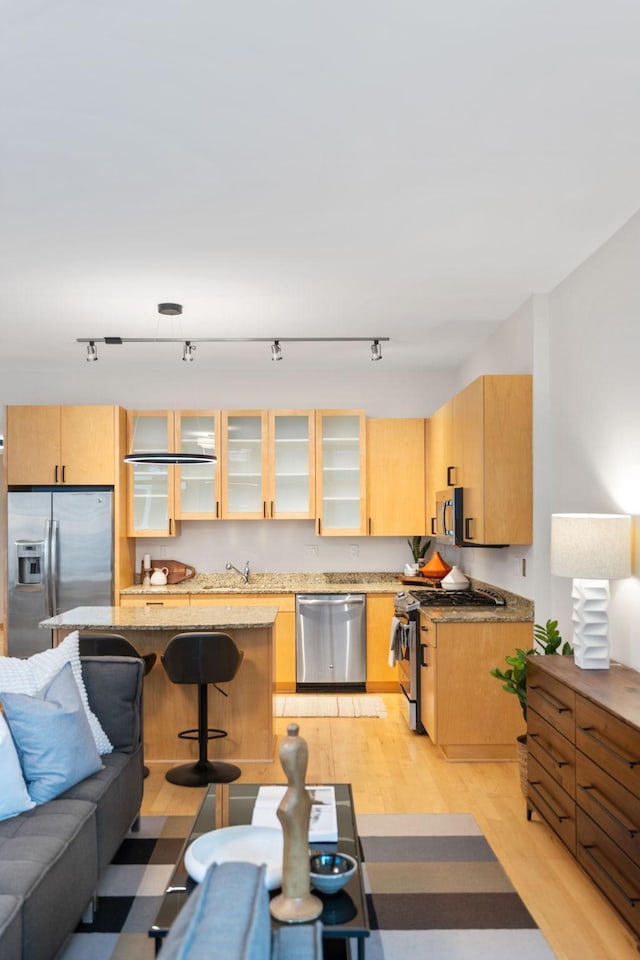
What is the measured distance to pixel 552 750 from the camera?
345cm

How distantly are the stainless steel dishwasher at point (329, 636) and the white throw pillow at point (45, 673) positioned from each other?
316 centimetres

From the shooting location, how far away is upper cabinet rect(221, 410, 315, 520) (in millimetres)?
6879

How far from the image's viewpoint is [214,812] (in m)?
2.83

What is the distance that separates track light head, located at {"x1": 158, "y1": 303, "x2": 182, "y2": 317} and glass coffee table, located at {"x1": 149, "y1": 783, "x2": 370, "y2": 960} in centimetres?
297

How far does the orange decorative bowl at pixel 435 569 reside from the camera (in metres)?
6.61

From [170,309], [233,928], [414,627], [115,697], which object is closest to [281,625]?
[414,627]

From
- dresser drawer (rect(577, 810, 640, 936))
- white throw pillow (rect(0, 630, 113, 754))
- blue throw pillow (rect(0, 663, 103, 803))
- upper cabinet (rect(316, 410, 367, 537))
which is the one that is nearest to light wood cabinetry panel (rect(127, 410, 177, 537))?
upper cabinet (rect(316, 410, 367, 537))

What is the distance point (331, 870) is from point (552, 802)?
157 cm

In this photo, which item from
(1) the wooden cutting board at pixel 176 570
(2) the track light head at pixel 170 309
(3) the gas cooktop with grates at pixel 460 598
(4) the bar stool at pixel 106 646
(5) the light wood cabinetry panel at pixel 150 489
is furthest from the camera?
(1) the wooden cutting board at pixel 176 570

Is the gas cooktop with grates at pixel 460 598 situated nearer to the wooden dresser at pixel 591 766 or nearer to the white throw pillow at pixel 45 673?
the wooden dresser at pixel 591 766

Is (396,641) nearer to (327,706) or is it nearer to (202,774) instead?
(327,706)

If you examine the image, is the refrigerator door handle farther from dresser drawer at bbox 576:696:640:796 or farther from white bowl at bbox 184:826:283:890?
dresser drawer at bbox 576:696:640:796

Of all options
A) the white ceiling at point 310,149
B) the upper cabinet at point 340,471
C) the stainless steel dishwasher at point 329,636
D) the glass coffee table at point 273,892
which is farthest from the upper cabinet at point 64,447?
the glass coffee table at point 273,892

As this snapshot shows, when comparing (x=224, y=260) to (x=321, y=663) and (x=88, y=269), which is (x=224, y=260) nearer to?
(x=88, y=269)
